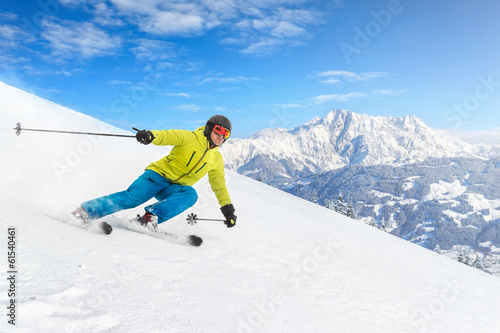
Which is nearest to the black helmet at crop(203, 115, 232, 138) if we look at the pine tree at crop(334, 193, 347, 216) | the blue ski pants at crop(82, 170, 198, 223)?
the blue ski pants at crop(82, 170, 198, 223)

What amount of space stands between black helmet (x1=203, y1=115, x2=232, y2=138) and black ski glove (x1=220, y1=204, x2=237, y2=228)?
118 cm

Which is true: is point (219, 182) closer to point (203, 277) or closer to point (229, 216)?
point (229, 216)

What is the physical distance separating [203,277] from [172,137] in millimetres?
1972

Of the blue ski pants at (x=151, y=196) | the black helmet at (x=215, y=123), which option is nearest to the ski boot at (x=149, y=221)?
the blue ski pants at (x=151, y=196)

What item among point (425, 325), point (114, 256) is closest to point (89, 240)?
point (114, 256)

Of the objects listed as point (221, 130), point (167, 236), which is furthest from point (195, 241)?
point (221, 130)

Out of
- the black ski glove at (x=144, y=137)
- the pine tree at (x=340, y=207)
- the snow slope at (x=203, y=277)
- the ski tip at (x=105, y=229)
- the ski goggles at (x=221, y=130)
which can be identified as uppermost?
the ski goggles at (x=221, y=130)

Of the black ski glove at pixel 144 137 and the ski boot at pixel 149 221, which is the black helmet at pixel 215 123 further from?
the ski boot at pixel 149 221

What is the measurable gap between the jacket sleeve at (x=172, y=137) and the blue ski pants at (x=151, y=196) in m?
0.55

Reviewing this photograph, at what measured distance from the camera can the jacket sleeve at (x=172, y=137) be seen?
3.96 m

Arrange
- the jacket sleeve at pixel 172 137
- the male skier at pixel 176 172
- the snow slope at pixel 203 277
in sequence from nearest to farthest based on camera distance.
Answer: the snow slope at pixel 203 277 → the jacket sleeve at pixel 172 137 → the male skier at pixel 176 172

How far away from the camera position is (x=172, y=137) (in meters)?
4.16

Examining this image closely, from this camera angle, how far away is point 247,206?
763 cm

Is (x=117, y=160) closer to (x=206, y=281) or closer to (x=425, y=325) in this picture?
(x=206, y=281)
